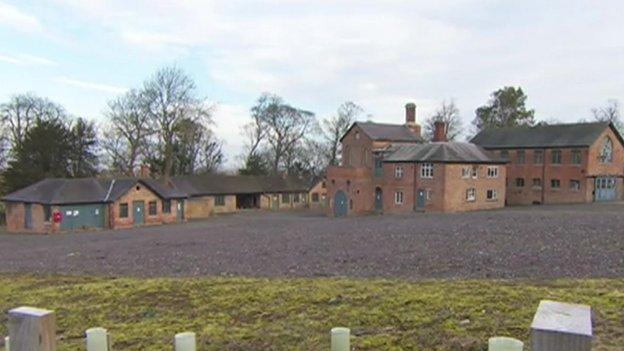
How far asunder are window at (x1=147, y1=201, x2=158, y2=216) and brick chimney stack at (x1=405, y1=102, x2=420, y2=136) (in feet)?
90.9

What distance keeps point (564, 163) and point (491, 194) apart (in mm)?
7509

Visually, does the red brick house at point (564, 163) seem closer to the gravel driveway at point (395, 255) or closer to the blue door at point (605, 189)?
the blue door at point (605, 189)

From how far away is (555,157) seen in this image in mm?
47969

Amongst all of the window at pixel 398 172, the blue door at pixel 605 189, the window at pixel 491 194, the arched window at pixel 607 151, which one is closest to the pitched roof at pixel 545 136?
the arched window at pixel 607 151

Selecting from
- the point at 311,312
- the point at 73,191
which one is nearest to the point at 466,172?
the point at 73,191

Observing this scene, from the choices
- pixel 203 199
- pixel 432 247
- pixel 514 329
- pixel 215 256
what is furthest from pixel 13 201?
pixel 514 329

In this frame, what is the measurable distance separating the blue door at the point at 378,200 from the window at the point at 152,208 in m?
21.1

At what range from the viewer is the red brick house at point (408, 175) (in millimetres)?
43875

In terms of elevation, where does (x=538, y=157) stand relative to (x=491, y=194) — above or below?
above

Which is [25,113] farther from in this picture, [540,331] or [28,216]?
[540,331]

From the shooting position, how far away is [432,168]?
44.1 m

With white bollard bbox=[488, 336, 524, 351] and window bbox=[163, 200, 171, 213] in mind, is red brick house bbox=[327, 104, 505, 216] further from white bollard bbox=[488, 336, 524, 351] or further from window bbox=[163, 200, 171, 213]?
white bollard bbox=[488, 336, 524, 351]

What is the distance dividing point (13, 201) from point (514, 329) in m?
47.5

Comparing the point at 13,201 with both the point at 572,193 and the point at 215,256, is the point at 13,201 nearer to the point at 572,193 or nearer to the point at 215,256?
the point at 215,256
